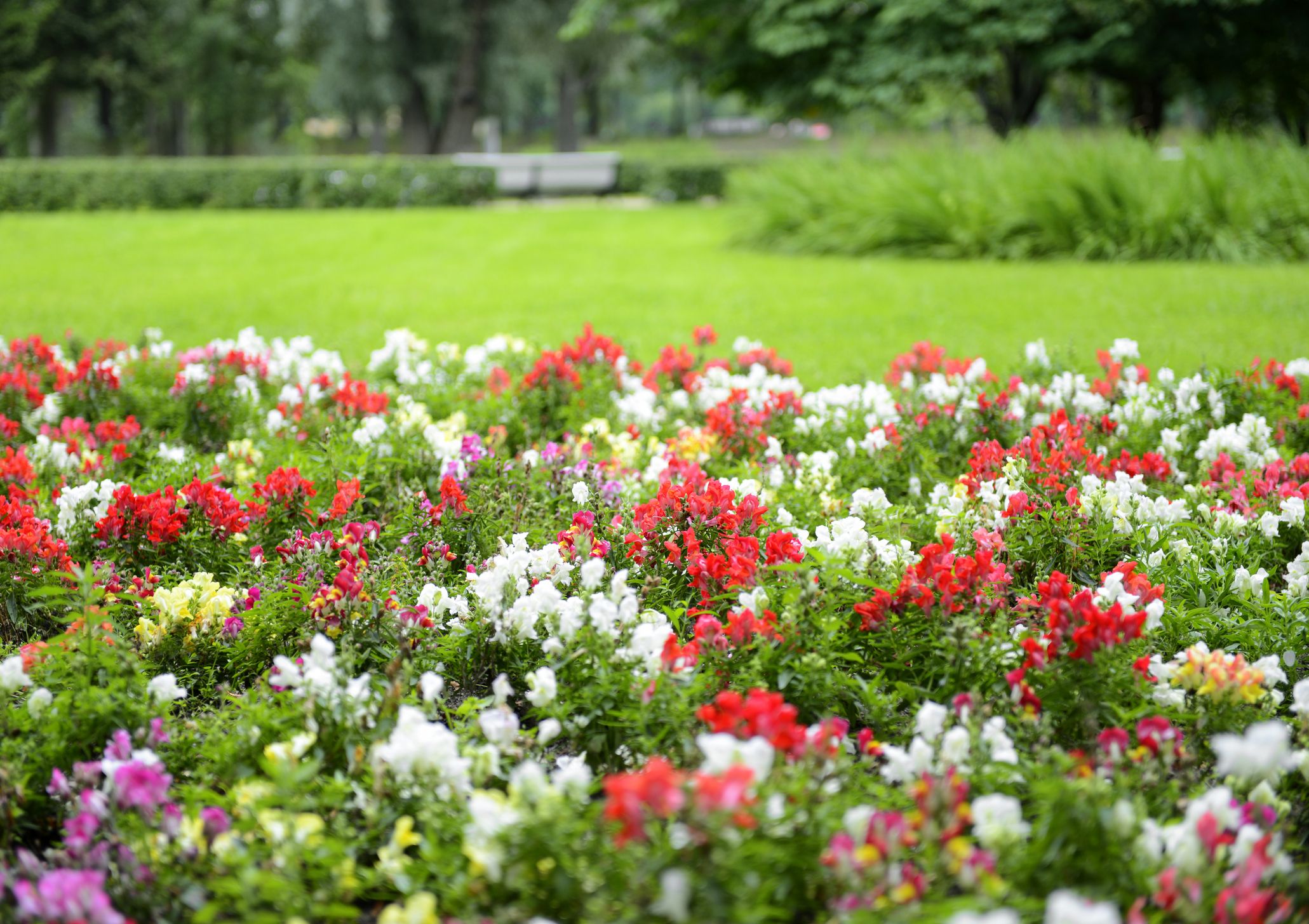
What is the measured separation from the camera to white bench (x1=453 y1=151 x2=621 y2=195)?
840 inches

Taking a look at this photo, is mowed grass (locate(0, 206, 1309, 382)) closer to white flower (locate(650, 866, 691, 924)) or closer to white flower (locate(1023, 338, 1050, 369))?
white flower (locate(1023, 338, 1050, 369))

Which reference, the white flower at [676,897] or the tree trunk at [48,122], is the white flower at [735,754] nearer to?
the white flower at [676,897]

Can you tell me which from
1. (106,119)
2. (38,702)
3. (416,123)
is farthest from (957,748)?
(106,119)

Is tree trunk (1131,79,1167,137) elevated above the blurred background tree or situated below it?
below

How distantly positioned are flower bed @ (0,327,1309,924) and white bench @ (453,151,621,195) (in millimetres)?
17744

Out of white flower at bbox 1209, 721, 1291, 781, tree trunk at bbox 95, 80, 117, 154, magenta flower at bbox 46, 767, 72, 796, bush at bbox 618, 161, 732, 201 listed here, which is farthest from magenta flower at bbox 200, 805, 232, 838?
tree trunk at bbox 95, 80, 117, 154

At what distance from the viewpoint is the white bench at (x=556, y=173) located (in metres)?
21.3

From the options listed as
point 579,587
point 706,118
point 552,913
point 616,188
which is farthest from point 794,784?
point 706,118

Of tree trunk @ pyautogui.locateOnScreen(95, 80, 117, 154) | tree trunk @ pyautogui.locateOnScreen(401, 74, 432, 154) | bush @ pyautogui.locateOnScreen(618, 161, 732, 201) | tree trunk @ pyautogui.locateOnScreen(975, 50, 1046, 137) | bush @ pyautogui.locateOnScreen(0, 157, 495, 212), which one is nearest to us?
tree trunk @ pyautogui.locateOnScreen(975, 50, 1046, 137)

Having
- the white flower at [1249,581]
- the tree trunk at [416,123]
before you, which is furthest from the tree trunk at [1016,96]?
the white flower at [1249,581]

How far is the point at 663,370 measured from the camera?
507 cm

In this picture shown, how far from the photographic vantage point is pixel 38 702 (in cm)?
221

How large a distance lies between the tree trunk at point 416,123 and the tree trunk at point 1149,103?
683 inches

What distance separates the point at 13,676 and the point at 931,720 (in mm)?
1834
